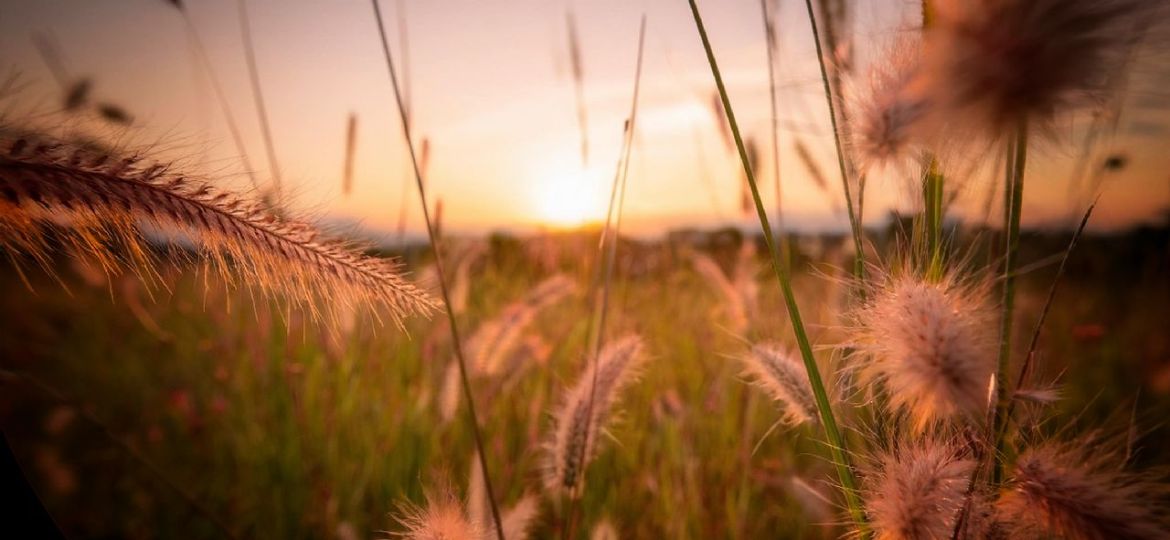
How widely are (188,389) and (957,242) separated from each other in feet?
9.91

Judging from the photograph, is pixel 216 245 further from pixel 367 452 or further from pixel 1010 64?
pixel 367 452

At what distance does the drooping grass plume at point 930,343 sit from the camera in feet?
1.61

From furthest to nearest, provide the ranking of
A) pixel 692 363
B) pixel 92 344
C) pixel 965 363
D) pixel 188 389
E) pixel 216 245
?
1. pixel 92 344
2. pixel 692 363
3. pixel 188 389
4. pixel 216 245
5. pixel 965 363

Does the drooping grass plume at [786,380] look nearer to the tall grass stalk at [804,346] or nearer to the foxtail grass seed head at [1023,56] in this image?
the tall grass stalk at [804,346]

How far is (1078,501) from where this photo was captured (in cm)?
55

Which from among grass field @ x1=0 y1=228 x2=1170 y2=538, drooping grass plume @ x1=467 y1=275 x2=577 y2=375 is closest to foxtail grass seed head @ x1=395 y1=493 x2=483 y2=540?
grass field @ x1=0 y1=228 x2=1170 y2=538

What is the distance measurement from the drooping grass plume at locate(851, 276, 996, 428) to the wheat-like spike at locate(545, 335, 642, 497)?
1.63 feet

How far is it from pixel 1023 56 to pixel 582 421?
0.81 metres

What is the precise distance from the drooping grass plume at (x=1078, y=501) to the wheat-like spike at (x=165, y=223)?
666mm

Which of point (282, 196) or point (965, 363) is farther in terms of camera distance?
point (282, 196)

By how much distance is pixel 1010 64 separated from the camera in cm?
52

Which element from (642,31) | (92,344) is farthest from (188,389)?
(642,31)

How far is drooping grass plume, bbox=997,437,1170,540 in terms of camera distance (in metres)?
0.52

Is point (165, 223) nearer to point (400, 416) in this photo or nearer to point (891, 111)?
point (891, 111)
